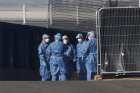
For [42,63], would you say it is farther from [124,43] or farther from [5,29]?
[124,43]

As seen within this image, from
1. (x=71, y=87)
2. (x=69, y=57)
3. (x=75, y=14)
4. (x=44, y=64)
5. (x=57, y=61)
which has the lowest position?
(x=71, y=87)

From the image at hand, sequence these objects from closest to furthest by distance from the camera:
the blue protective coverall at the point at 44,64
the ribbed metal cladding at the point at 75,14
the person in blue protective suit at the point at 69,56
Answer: the person in blue protective suit at the point at 69,56 < the blue protective coverall at the point at 44,64 < the ribbed metal cladding at the point at 75,14

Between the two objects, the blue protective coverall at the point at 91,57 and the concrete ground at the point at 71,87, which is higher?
the blue protective coverall at the point at 91,57

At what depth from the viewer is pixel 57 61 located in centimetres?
2016

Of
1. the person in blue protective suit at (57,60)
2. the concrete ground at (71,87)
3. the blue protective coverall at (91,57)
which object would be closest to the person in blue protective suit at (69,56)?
the person in blue protective suit at (57,60)

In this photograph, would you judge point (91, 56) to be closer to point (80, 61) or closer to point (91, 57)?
point (91, 57)

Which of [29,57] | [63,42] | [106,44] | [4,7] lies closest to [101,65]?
[106,44]

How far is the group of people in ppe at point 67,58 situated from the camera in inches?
792

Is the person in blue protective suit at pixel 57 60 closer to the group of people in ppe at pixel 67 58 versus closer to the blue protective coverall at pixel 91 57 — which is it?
the group of people in ppe at pixel 67 58

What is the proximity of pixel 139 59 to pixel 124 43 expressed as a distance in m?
0.61

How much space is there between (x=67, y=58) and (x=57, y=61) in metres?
0.32

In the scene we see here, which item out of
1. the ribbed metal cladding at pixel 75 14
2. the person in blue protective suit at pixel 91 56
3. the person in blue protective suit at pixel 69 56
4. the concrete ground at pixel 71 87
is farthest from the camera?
the ribbed metal cladding at pixel 75 14

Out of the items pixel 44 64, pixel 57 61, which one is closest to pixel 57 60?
pixel 57 61

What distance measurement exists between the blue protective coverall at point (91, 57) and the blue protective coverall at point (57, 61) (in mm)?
711
